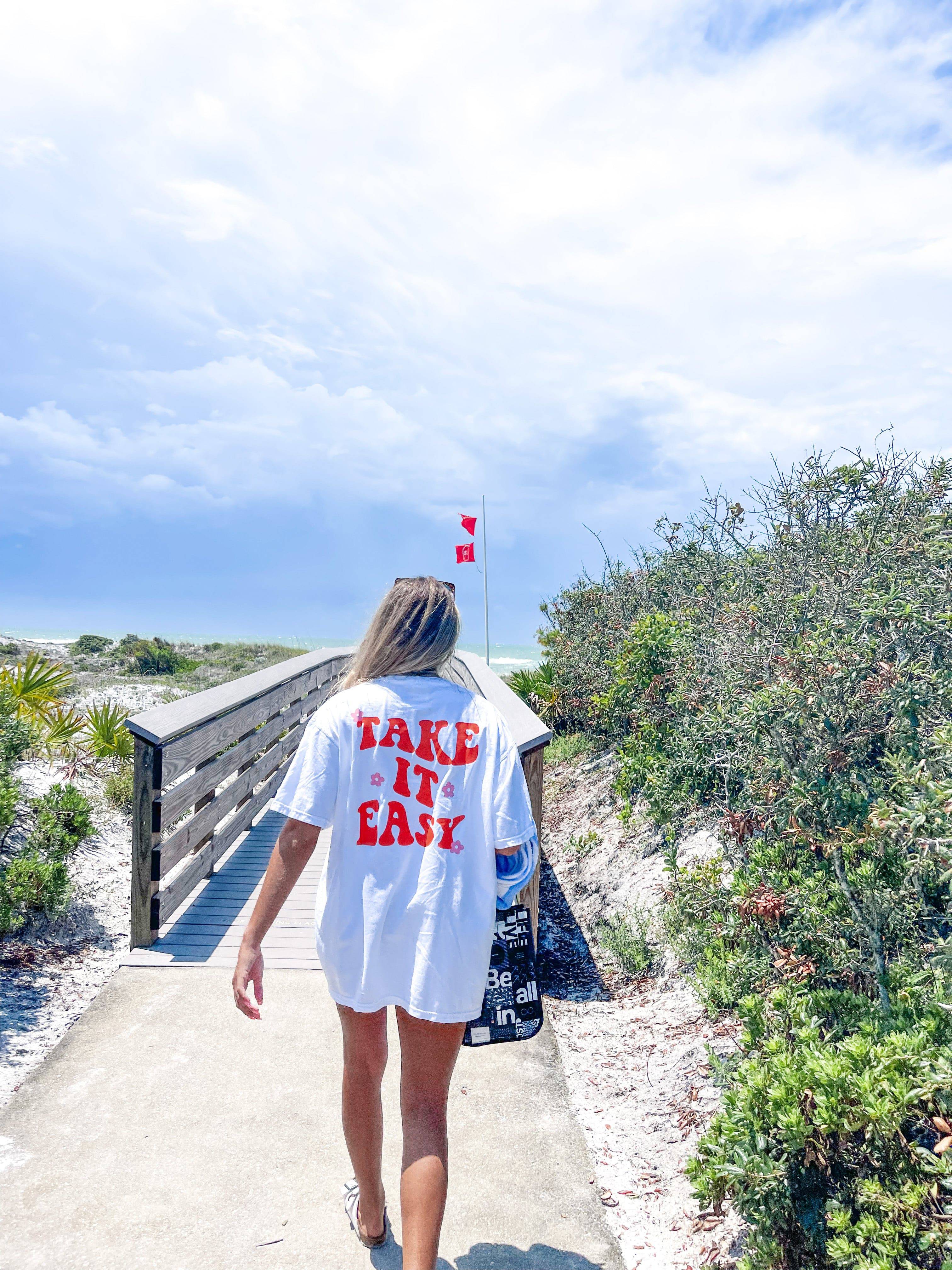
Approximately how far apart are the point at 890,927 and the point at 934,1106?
89 cm

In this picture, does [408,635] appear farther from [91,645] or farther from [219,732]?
[91,645]

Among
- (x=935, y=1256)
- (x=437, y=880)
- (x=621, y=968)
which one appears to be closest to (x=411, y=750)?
(x=437, y=880)

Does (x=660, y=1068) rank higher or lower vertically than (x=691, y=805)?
lower

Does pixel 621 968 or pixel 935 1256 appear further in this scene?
pixel 621 968

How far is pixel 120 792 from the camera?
6.39m

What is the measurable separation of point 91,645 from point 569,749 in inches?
728

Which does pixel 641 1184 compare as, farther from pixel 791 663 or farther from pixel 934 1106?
pixel 791 663

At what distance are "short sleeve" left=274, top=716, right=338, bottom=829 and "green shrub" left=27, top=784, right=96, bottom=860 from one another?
9.90 feet

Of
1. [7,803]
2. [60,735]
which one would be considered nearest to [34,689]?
[60,735]

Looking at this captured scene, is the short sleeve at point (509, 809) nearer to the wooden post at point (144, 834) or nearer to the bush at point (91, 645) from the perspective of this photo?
the wooden post at point (144, 834)

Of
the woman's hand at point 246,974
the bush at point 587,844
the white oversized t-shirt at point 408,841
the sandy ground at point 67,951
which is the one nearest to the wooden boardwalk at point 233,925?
the sandy ground at point 67,951

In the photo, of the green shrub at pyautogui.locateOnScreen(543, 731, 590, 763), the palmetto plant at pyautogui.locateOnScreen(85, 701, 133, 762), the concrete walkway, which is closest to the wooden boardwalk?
the concrete walkway

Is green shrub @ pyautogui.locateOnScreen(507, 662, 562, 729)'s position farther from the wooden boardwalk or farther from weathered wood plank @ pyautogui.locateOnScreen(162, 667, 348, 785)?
the wooden boardwalk

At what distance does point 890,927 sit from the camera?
2674 millimetres
